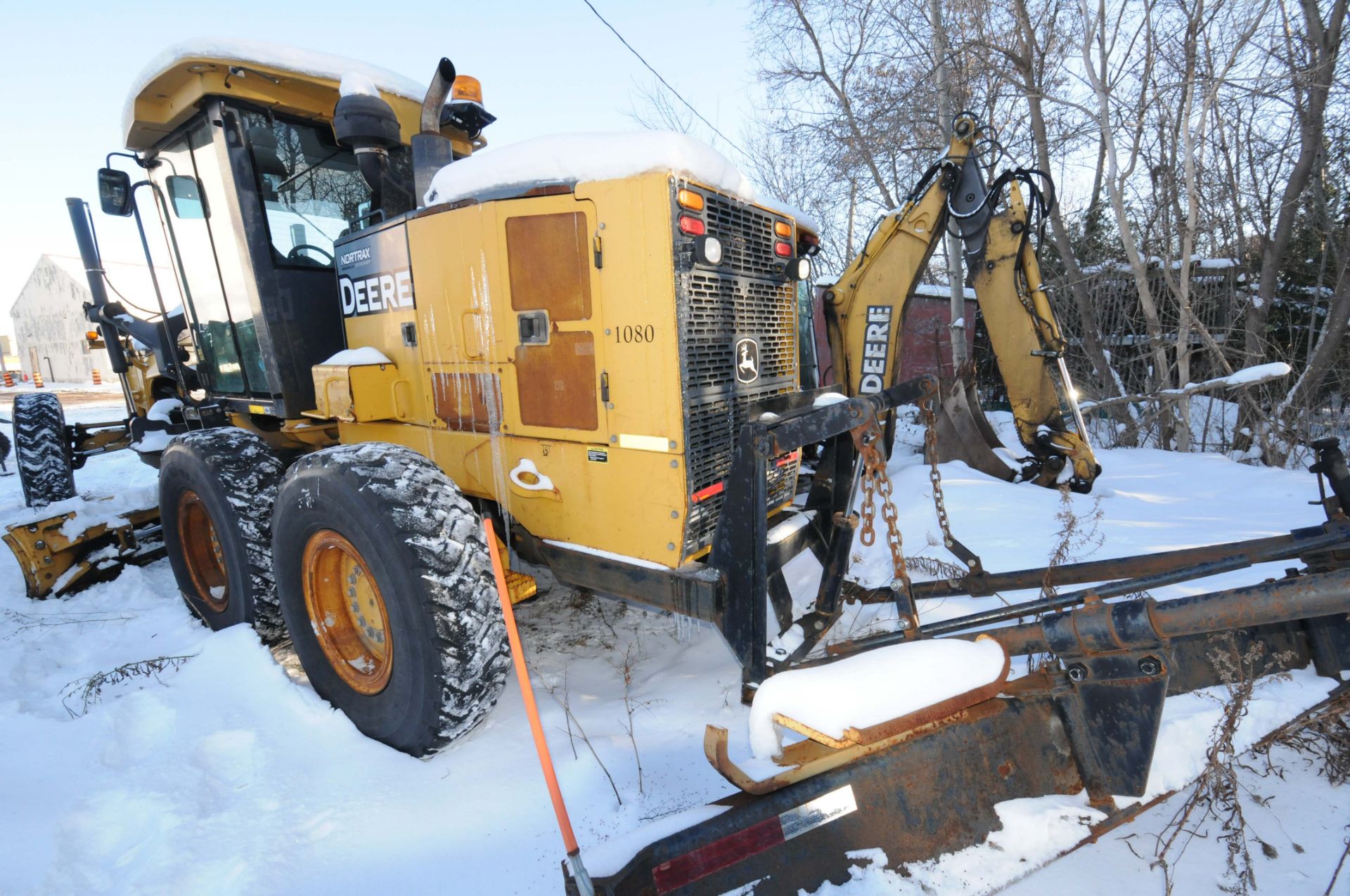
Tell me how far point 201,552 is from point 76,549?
147cm

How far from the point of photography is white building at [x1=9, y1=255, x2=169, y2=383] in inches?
1433

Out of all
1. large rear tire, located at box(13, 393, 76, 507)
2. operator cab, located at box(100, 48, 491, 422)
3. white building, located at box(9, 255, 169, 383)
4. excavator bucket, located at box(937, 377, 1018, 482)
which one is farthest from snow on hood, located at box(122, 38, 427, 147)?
white building, located at box(9, 255, 169, 383)

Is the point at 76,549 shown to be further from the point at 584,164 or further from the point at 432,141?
the point at 584,164

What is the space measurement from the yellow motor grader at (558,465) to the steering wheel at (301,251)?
1.2 inches

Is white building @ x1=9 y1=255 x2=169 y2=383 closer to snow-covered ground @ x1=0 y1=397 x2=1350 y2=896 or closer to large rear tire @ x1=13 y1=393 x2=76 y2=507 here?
large rear tire @ x1=13 y1=393 x2=76 y2=507

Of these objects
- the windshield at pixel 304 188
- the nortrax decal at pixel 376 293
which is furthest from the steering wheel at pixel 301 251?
the nortrax decal at pixel 376 293

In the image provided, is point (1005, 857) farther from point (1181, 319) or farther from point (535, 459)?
point (1181, 319)

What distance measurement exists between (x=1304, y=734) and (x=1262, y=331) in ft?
27.9

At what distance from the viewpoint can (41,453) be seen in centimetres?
613

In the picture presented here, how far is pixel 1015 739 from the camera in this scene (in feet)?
6.02

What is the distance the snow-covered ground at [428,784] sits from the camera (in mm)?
1894

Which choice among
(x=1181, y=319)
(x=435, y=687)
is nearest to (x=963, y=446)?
(x=1181, y=319)

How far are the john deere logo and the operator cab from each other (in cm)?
193

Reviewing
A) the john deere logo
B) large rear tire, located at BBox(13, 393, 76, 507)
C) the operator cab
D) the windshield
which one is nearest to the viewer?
the john deere logo
